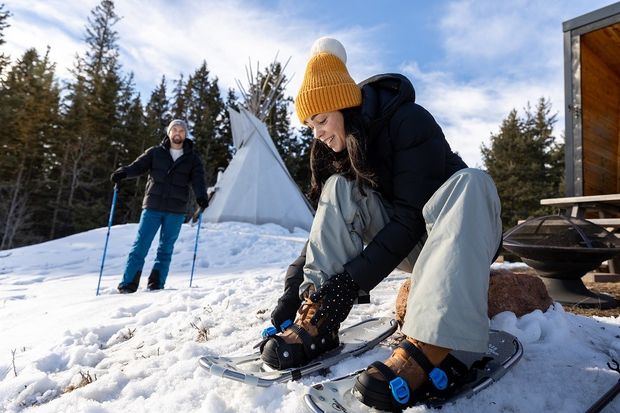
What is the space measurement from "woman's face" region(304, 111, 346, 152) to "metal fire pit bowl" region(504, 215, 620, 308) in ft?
6.42

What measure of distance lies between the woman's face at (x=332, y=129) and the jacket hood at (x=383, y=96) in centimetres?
12

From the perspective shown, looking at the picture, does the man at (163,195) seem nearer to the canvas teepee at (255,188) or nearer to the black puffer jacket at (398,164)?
the black puffer jacket at (398,164)

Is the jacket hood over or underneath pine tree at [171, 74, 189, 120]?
underneath

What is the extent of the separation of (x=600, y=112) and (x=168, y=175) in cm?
587

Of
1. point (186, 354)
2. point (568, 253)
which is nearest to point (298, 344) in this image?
point (186, 354)

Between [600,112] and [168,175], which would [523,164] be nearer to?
[600,112]

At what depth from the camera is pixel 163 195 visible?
4.45 m

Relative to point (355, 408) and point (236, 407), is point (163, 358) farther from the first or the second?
point (355, 408)

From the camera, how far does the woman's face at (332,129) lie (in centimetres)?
154

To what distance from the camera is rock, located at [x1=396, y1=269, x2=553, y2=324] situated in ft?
6.04

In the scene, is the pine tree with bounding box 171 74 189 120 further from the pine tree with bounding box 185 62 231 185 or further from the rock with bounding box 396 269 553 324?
the rock with bounding box 396 269 553 324

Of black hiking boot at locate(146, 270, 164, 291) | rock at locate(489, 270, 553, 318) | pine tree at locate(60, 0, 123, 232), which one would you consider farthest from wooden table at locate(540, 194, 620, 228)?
pine tree at locate(60, 0, 123, 232)

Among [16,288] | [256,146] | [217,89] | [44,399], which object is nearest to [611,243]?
[44,399]

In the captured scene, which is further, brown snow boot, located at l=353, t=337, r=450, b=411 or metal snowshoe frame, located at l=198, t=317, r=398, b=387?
metal snowshoe frame, located at l=198, t=317, r=398, b=387
